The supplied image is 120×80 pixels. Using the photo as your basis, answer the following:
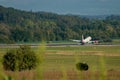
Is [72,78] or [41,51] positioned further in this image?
[72,78]

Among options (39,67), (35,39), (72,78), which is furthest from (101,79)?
(35,39)

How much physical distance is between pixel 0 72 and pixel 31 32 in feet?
646

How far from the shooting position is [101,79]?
3.07 m

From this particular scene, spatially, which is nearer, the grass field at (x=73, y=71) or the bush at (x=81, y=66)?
the grass field at (x=73, y=71)

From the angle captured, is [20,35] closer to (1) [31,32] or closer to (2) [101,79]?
(1) [31,32]

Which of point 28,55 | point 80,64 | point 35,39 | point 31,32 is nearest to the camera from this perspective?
point 80,64

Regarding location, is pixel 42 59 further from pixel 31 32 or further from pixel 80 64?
pixel 31 32

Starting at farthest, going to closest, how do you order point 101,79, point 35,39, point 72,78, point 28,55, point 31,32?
point 31,32, point 35,39, point 28,55, point 72,78, point 101,79

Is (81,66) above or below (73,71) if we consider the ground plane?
above

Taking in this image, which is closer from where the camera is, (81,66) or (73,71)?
(81,66)

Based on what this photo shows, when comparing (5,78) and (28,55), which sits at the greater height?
(5,78)

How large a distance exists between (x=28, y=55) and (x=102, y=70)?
44.3 meters

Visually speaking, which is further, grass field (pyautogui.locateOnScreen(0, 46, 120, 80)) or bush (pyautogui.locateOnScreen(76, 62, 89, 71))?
bush (pyautogui.locateOnScreen(76, 62, 89, 71))

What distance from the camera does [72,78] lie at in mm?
35156
